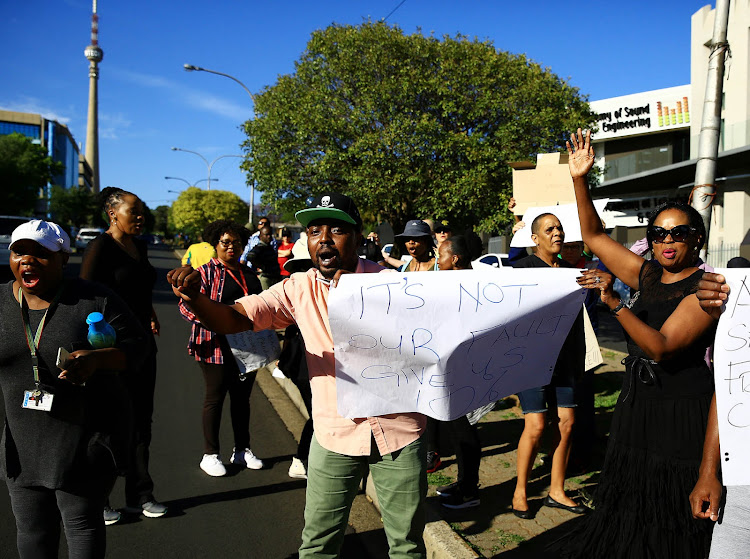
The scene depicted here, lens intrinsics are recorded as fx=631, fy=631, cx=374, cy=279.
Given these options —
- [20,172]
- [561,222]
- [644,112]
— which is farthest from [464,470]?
[20,172]

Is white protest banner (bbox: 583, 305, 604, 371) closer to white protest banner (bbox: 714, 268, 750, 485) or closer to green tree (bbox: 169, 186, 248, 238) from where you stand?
white protest banner (bbox: 714, 268, 750, 485)

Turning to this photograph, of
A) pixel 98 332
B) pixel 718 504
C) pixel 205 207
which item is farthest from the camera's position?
pixel 205 207

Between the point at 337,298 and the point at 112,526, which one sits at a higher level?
the point at 337,298

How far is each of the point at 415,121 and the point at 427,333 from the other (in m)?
16.9

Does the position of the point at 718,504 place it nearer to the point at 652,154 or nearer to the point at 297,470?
the point at 297,470

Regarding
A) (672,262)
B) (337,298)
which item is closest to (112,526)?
(337,298)

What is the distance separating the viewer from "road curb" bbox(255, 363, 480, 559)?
337 cm

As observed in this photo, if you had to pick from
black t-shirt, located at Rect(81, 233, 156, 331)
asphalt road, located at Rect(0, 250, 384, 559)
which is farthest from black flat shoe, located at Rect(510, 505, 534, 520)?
black t-shirt, located at Rect(81, 233, 156, 331)

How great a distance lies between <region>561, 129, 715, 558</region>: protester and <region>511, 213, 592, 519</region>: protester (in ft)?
3.86

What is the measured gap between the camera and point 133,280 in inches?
152

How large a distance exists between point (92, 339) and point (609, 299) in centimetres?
199

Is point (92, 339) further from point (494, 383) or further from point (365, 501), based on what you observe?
point (365, 501)

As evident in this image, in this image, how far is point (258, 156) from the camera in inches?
829

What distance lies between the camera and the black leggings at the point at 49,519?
8.30ft
